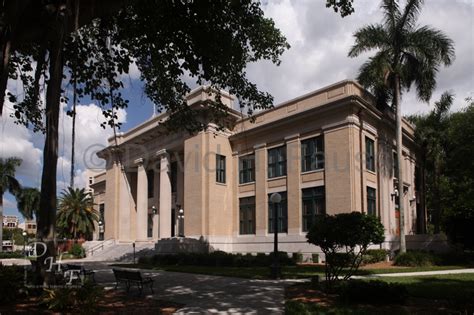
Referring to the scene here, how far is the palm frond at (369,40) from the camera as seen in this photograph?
94.2ft

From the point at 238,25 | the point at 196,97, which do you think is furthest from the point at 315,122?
the point at 238,25

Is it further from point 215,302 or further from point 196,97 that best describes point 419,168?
point 215,302

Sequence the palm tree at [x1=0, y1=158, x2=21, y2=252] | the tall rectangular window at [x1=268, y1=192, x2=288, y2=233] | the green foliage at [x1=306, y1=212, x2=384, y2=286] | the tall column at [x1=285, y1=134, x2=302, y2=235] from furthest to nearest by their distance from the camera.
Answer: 1. the palm tree at [x1=0, y1=158, x2=21, y2=252]
2. the tall rectangular window at [x1=268, y1=192, x2=288, y2=233]
3. the tall column at [x1=285, y1=134, x2=302, y2=235]
4. the green foliage at [x1=306, y1=212, x2=384, y2=286]

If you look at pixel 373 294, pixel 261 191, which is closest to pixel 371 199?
pixel 261 191

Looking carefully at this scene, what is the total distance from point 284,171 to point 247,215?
4.94 meters

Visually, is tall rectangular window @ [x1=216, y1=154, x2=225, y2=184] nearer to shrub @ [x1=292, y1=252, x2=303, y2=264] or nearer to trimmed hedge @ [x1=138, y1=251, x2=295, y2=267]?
trimmed hedge @ [x1=138, y1=251, x2=295, y2=267]

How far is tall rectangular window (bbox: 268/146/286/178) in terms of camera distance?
33.4 m

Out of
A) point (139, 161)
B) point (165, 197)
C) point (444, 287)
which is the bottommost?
point (444, 287)

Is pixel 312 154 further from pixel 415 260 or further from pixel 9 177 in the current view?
pixel 9 177

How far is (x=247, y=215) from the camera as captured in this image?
35.6 m

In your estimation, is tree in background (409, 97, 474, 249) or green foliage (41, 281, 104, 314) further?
tree in background (409, 97, 474, 249)

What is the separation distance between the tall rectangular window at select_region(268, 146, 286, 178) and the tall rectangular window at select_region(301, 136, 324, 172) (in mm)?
1958

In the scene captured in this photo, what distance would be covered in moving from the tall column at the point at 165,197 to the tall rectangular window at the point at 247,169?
6590 mm

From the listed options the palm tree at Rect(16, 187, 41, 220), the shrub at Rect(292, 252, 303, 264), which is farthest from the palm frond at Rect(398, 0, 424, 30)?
the palm tree at Rect(16, 187, 41, 220)
